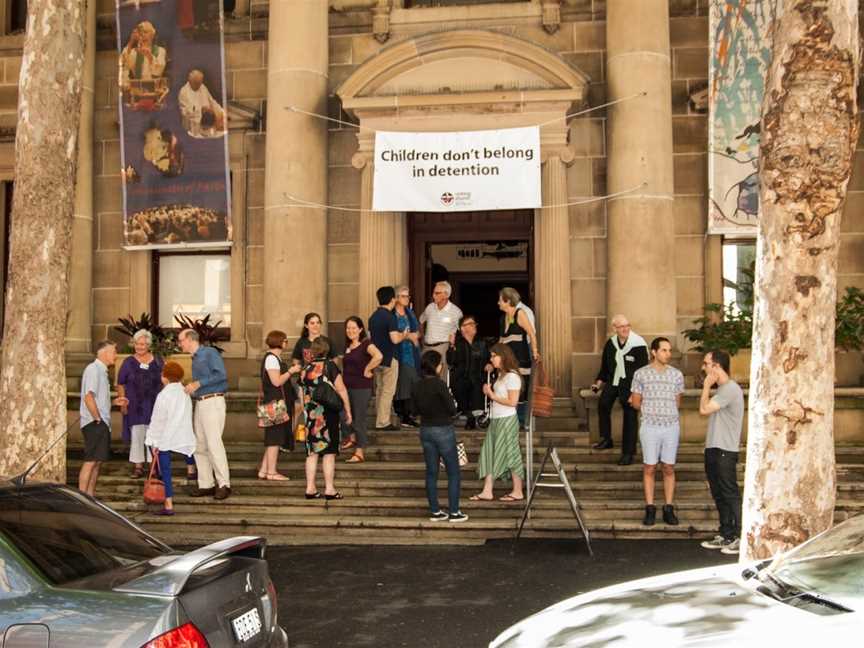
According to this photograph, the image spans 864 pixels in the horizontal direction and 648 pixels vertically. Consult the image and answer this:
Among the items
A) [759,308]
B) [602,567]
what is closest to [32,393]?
[602,567]

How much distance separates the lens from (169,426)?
1164 centimetres

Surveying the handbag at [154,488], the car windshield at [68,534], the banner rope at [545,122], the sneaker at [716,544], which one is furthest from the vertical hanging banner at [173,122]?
the car windshield at [68,534]

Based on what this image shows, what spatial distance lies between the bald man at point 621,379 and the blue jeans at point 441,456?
2394 millimetres

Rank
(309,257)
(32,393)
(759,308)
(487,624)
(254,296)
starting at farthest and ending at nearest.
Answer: (254,296) < (309,257) < (32,393) < (487,624) < (759,308)

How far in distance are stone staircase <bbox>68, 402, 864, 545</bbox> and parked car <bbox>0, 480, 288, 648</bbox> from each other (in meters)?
5.84

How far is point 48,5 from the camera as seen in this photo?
396 inches

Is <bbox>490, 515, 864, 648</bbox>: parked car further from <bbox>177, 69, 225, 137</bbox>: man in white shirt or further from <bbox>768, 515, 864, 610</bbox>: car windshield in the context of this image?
<bbox>177, 69, 225, 137</bbox>: man in white shirt

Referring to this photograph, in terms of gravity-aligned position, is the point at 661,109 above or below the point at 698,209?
above

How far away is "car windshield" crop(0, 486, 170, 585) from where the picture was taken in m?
4.92

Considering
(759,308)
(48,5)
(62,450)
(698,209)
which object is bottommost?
(62,450)

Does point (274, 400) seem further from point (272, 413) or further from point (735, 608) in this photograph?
point (735, 608)

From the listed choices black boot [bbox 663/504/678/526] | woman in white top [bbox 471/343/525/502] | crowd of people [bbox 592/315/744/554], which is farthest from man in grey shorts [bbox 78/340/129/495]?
black boot [bbox 663/504/678/526]

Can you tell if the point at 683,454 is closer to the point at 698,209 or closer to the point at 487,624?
the point at 698,209

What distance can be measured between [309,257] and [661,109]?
5.14 meters
